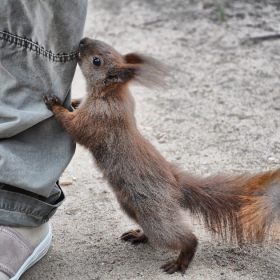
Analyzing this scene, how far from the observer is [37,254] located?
6.27ft

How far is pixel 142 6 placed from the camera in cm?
453

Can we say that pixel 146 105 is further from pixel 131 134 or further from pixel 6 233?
pixel 6 233

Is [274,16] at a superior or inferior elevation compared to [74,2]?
inferior

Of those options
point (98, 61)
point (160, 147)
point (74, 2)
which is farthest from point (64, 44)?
point (160, 147)

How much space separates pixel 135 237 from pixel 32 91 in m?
0.71

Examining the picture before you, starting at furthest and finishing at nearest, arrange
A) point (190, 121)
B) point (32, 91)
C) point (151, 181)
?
1. point (190, 121)
2. point (151, 181)
3. point (32, 91)

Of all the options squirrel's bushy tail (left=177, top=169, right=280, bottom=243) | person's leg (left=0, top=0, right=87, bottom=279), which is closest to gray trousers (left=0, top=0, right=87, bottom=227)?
person's leg (left=0, top=0, right=87, bottom=279)

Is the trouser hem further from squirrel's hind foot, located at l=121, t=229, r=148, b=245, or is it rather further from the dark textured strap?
squirrel's hind foot, located at l=121, t=229, r=148, b=245

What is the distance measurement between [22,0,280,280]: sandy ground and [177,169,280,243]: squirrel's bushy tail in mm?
141

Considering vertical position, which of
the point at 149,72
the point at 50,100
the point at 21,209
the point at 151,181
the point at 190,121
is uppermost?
the point at 149,72

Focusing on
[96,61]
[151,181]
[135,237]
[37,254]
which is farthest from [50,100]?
[135,237]

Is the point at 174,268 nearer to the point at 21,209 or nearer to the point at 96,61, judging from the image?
the point at 21,209

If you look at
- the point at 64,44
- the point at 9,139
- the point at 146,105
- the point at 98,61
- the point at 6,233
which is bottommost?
the point at 146,105

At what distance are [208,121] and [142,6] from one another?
6.08 feet
